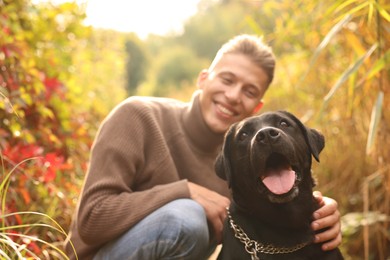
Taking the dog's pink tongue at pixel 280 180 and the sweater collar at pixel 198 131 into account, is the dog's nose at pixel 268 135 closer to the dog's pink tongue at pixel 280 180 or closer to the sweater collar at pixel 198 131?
the dog's pink tongue at pixel 280 180

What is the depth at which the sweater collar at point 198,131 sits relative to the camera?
2998mm

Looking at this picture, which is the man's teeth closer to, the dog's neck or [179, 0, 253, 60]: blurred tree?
the dog's neck

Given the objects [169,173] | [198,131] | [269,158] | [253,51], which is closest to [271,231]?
→ [269,158]

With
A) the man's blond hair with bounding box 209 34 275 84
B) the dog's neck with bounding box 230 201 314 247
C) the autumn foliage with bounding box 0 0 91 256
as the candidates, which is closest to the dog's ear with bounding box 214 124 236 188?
the dog's neck with bounding box 230 201 314 247

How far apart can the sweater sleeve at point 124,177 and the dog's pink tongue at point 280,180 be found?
0.51 m

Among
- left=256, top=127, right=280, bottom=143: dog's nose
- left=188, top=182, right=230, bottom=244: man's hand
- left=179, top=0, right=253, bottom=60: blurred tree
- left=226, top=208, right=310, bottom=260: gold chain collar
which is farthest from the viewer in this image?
left=179, top=0, right=253, bottom=60: blurred tree

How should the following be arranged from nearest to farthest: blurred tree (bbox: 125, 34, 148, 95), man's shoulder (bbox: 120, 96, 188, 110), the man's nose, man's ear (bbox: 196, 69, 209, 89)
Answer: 1. man's shoulder (bbox: 120, 96, 188, 110)
2. the man's nose
3. man's ear (bbox: 196, 69, 209, 89)
4. blurred tree (bbox: 125, 34, 148, 95)

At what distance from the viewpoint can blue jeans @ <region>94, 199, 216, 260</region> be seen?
2438 millimetres

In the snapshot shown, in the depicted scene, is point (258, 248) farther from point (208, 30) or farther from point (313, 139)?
point (208, 30)

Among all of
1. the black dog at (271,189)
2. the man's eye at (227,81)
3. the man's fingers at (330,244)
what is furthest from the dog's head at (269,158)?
the man's eye at (227,81)

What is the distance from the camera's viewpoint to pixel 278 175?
7.52 feet

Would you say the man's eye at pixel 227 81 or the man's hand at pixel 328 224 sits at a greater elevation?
the man's eye at pixel 227 81

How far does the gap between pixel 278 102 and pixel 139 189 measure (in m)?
3.00

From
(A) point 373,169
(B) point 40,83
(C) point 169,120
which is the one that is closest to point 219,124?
(C) point 169,120
